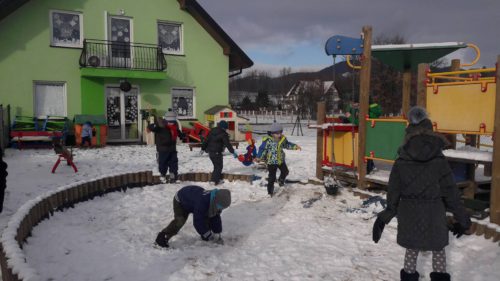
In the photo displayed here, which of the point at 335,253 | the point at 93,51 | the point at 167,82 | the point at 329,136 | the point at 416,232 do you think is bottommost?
the point at 335,253

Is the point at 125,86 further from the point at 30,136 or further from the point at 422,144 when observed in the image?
the point at 422,144

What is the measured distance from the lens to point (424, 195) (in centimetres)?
328

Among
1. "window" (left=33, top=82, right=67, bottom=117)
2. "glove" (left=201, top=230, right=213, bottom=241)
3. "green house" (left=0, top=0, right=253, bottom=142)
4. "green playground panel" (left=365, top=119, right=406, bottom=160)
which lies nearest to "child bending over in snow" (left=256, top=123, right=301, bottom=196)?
"green playground panel" (left=365, top=119, right=406, bottom=160)

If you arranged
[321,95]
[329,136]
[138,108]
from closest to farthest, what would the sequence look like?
1. [329,136]
2. [138,108]
3. [321,95]

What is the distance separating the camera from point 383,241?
5.20 metres

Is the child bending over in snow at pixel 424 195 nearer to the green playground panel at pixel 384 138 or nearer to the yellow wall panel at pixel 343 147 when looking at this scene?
the green playground panel at pixel 384 138

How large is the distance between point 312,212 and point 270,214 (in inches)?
27.1

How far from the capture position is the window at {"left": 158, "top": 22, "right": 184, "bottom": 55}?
716 inches

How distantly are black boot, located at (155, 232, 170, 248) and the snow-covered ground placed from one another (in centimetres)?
10

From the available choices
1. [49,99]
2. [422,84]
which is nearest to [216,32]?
[49,99]

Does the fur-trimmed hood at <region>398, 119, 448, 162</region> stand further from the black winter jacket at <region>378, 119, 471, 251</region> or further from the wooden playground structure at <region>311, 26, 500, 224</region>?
the wooden playground structure at <region>311, 26, 500, 224</region>

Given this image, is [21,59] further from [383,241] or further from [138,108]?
[383,241]

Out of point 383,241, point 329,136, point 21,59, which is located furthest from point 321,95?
point 383,241

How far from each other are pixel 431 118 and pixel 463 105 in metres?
0.64
